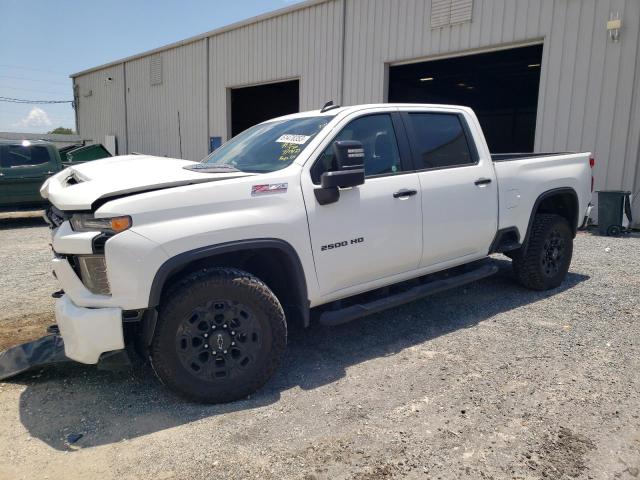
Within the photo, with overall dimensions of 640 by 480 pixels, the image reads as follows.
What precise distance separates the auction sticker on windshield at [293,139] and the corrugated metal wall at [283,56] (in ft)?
37.2

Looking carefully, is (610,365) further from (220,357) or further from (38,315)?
(38,315)

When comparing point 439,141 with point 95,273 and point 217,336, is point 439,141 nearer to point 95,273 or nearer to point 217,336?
point 217,336

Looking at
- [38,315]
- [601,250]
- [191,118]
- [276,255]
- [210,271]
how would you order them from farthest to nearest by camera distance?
[191,118] → [601,250] → [38,315] → [276,255] → [210,271]

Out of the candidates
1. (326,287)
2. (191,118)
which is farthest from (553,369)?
(191,118)

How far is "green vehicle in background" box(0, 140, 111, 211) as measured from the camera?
1150cm

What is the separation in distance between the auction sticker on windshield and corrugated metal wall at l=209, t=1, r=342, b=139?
11331mm

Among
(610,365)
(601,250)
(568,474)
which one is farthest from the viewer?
(601,250)

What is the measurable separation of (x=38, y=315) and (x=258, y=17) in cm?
1491

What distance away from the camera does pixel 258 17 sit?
17.3m

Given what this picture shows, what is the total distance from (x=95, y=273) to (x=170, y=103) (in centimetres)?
2109

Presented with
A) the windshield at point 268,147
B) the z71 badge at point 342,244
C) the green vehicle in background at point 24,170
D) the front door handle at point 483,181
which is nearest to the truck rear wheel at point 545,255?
the front door handle at point 483,181

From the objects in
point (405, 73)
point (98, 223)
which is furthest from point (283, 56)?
point (98, 223)

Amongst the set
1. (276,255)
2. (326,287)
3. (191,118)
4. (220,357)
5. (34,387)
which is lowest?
(34,387)

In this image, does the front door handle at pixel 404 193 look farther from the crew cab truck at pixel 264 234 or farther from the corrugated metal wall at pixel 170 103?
the corrugated metal wall at pixel 170 103
